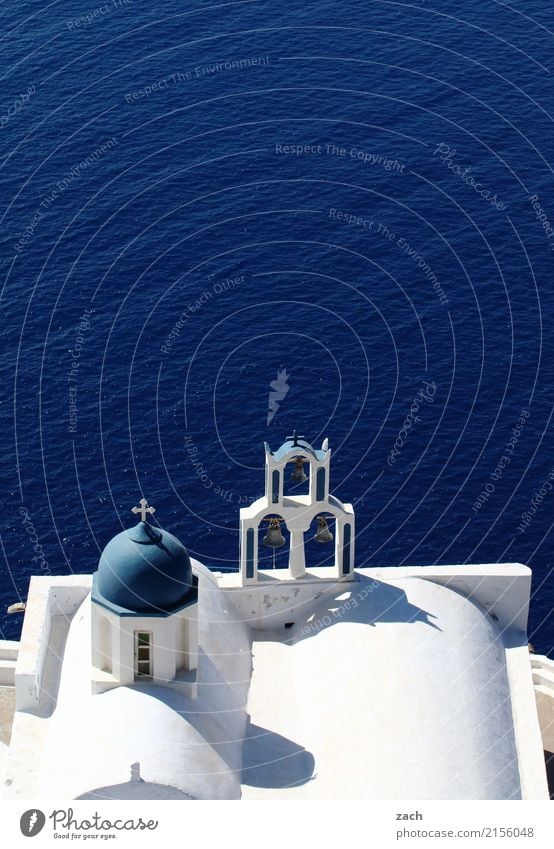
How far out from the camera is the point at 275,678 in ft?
327

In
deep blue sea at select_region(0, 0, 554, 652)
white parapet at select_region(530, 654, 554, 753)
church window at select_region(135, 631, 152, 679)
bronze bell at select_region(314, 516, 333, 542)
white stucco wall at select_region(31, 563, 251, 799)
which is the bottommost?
white stucco wall at select_region(31, 563, 251, 799)

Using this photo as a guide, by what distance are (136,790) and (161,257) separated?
11212 cm

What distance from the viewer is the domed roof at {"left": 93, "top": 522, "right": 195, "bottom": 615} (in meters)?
92.0

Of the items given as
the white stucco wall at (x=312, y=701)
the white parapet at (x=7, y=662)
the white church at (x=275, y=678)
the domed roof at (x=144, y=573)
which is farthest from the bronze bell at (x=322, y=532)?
the white parapet at (x=7, y=662)

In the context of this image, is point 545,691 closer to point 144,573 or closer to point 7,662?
point 144,573

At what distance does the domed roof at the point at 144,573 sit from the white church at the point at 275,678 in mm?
78

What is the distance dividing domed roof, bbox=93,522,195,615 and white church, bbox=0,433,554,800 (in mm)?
78

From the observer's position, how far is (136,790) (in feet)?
280

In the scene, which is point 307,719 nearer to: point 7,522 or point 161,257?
point 7,522

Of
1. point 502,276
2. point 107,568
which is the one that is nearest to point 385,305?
point 502,276

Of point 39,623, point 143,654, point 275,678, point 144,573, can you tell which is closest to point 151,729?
point 143,654

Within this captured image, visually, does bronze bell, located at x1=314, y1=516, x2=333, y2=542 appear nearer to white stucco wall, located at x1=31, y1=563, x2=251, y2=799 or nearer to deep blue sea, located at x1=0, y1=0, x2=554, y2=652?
white stucco wall, located at x1=31, y1=563, x2=251, y2=799

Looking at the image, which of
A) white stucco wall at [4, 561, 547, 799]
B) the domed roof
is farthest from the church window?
the domed roof

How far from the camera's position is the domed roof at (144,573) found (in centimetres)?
9200
